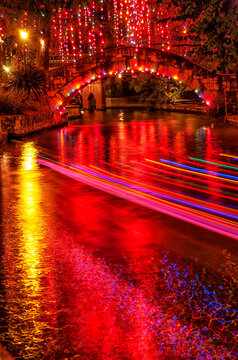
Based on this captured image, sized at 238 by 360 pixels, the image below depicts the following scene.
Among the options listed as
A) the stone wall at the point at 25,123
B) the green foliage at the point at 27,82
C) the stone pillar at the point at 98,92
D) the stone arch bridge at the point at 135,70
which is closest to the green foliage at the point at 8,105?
the stone wall at the point at 25,123

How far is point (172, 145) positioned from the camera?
63.6 feet

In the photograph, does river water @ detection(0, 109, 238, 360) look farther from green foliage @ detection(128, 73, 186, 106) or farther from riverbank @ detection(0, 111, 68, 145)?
green foliage @ detection(128, 73, 186, 106)

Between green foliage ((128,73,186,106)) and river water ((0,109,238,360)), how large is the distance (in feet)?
100

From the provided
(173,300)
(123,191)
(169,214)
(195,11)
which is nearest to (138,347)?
(173,300)

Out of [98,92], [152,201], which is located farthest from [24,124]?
[98,92]

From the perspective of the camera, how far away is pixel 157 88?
1678 inches

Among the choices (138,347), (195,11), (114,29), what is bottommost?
(138,347)

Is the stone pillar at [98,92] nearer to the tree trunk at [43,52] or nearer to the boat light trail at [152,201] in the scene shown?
the tree trunk at [43,52]

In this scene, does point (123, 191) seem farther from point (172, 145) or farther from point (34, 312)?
point (172, 145)

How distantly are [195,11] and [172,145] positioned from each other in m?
7.77

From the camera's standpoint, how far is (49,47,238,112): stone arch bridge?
1171 inches

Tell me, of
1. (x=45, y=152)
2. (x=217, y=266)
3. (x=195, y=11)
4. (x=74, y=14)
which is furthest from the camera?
(x=74, y=14)

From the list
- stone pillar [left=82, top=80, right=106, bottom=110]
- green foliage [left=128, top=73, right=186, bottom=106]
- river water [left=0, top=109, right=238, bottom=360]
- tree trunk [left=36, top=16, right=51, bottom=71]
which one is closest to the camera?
river water [left=0, top=109, right=238, bottom=360]

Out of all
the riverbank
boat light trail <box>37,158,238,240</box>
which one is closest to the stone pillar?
the riverbank
